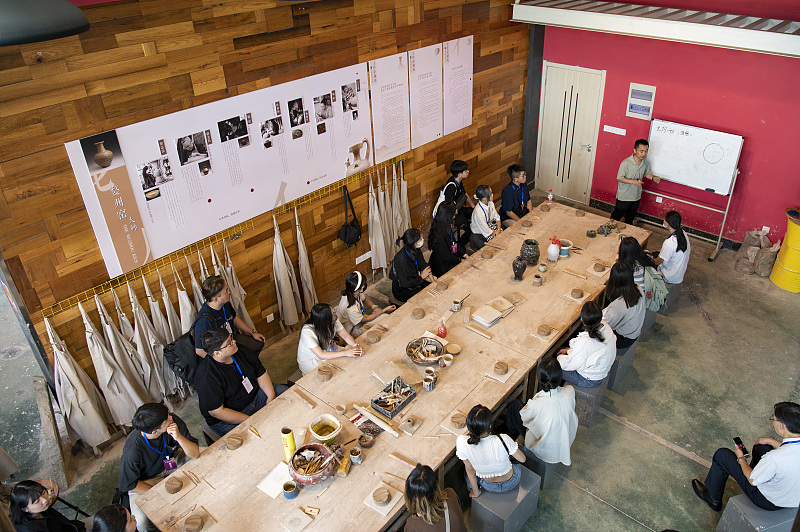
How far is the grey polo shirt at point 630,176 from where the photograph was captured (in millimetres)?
7727

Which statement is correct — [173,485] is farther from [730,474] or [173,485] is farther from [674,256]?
[674,256]

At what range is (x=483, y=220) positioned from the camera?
698 cm

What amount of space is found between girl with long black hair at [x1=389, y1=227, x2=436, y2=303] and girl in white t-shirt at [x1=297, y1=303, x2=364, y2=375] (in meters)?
1.32

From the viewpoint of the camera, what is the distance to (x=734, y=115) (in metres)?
7.29

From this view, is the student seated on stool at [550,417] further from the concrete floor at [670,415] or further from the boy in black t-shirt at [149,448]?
the boy in black t-shirt at [149,448]

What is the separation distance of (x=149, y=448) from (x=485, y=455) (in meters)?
2.39

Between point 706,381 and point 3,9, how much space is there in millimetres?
6250

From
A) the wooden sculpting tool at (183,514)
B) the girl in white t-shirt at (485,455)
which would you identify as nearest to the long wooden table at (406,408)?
the wooden sculpting tool at (183,514)

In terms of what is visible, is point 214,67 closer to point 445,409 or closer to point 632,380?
point 445,409

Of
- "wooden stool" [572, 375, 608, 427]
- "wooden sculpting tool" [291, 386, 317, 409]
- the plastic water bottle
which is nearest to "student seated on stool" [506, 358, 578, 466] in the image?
"wooden stool" [572, 375, 608, 427]

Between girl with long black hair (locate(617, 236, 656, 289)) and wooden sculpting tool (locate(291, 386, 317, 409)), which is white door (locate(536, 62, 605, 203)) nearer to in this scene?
girl with long black hair (locate(617, 236, 656, 289))

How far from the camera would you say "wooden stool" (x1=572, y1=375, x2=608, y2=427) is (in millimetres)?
5066

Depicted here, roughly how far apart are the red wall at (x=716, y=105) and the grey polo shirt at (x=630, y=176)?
650mm

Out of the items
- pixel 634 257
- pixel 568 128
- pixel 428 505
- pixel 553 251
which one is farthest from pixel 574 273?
pixel 568 128
